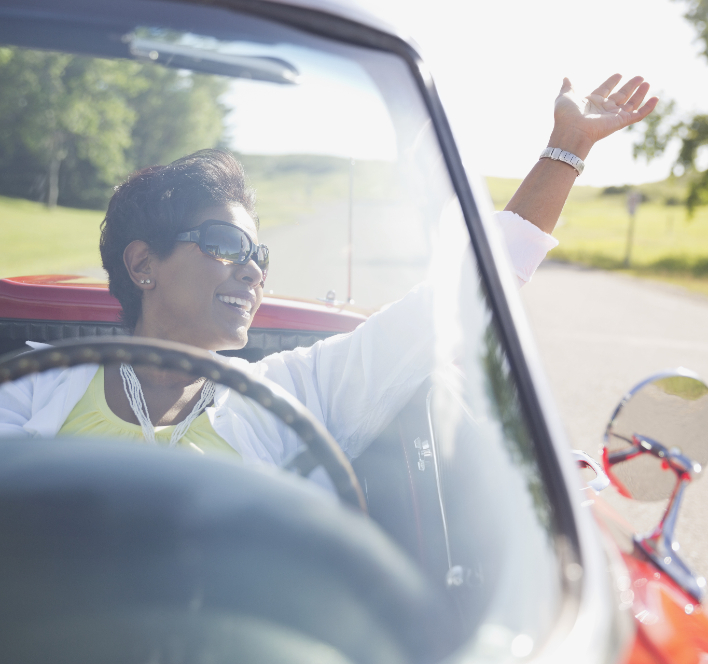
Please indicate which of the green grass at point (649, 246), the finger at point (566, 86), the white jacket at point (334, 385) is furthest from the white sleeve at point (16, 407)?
the finger at point (566, 86)

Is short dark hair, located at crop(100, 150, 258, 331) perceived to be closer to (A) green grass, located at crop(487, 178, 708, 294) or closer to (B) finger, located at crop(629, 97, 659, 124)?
(A) green grass, located at crop(487, 178, 708, 294)

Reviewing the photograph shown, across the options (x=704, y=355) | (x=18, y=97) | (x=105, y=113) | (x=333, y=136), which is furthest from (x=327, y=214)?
(x=704, y=355)

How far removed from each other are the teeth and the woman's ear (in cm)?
16

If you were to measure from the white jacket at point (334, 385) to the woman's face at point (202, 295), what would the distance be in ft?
0.27

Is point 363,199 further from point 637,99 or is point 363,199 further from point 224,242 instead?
point 637,99

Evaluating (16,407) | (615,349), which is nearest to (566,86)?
(16,407)

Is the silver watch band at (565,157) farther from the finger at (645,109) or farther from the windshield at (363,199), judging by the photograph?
the windshield at (363,199)

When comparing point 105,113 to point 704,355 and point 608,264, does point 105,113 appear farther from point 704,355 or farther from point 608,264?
point 608,264

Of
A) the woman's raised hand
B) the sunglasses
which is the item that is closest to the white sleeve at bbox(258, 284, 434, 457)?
the sunglasses

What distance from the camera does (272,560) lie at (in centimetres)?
76

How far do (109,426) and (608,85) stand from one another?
1413mm

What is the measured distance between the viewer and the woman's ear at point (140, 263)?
1.29 m

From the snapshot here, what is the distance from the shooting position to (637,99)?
1.62 metres

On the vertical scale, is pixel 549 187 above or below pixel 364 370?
above
